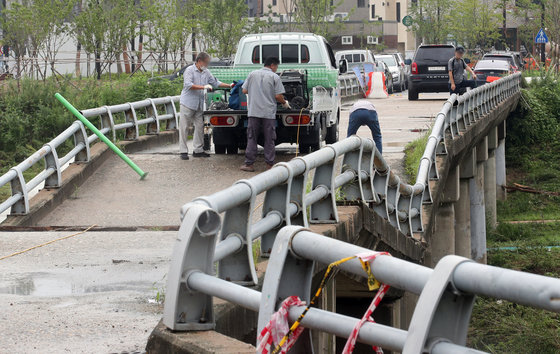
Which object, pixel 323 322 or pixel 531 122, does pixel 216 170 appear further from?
pixel 531 122

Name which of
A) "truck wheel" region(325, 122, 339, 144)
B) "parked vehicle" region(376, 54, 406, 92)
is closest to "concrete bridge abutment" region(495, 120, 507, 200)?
"parked vehicle" region(376, 54, 406, 92)

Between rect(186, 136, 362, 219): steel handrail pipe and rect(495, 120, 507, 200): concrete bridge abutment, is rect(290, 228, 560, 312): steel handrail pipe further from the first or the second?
rect(495, 120, 507, 200): concrete bridge abutment

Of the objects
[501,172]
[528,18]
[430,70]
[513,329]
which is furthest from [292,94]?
[528,18]

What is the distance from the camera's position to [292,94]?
15938 mm

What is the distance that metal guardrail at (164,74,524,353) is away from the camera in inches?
186

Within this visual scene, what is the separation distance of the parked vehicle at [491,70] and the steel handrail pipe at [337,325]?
33.3 meters

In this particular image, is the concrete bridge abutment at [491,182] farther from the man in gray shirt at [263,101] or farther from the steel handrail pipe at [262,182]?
the steel handrail pipe at [262,182]

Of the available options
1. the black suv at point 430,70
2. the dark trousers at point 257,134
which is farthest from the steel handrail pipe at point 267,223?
the black suv at point 430,70

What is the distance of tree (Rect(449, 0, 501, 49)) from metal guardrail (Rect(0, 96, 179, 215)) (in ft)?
157

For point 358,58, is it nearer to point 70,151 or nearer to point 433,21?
point 70,151

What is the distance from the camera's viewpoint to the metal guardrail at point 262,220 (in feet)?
15.5

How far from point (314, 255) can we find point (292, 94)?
11998mm

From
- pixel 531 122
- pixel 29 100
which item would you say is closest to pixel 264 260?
pixel 29 100


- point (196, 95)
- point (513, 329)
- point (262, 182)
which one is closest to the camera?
point (262, 182)
